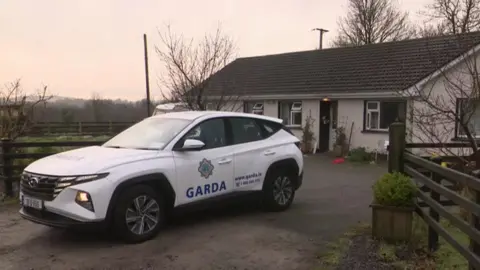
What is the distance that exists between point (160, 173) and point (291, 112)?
14.9 meters

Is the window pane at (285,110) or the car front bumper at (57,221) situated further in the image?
the window pane at (285,110)

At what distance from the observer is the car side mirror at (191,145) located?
19.0 ft

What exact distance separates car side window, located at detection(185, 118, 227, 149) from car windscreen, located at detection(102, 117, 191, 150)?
0.18m

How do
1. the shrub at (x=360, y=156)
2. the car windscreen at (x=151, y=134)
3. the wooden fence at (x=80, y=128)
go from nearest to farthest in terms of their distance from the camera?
the car windscreen at (x=151, y=134), the shrub at (x=360, y=156), the wooden fence at (x=80, y=128)

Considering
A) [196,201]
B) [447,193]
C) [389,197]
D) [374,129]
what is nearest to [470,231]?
[447,193]

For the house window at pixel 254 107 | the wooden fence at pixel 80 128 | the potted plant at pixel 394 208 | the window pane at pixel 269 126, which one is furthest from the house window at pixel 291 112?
the potted plant at pixel 394 208

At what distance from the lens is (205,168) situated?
605 cm

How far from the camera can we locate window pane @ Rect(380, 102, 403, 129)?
15924 millimetres

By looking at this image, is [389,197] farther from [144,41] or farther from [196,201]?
[144,41]

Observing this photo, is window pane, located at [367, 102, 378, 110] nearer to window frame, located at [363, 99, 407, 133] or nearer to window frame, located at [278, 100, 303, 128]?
window frame, located at [363, 99, 407, 133]

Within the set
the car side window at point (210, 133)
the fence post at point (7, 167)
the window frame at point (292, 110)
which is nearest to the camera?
the car side window at point (210, 133)

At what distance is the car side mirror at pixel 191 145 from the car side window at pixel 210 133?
262mm

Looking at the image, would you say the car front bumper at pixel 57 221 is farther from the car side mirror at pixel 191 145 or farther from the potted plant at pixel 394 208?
the potted plant at pixel 394 208

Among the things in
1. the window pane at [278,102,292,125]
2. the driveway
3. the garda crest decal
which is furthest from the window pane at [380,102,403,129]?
the garda crest decal
